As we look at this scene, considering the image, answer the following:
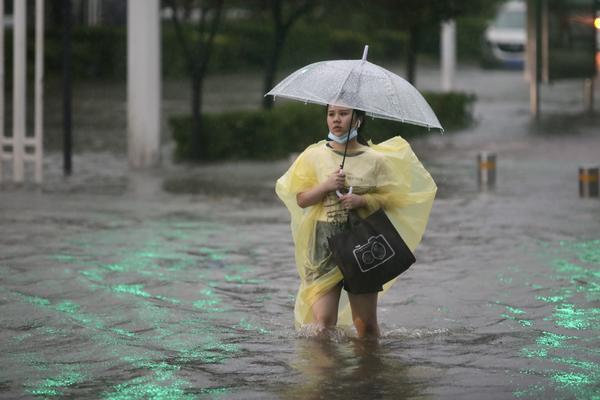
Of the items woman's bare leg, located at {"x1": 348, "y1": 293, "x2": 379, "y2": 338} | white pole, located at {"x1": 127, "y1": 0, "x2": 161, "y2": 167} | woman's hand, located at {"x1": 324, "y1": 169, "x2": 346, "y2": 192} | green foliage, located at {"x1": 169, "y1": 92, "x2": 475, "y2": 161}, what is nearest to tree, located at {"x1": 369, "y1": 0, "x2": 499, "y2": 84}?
green foliage, located at {"x1": 169, "y1": 92, "x2": 475, "y2": 161}

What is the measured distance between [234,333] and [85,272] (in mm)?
2288

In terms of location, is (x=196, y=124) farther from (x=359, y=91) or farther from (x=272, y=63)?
(x=359, y=91)

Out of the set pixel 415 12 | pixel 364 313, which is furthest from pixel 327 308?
pixel 415 12

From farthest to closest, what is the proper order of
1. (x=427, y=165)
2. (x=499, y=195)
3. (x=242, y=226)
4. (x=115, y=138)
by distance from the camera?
(x=115, y=138) → (x=427, y=165) → (x=499, y=195) → (x=242, y=226)

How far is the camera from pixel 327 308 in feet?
24.1

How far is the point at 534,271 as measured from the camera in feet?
32.9

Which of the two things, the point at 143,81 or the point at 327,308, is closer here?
the point at 327,308

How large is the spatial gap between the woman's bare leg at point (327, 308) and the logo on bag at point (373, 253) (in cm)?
34

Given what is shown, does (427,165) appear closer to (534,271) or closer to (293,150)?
(293,150)

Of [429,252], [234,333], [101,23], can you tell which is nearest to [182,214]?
[429,252]

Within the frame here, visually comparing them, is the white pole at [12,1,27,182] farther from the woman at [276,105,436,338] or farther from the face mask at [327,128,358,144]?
the face mask at [327,128,358,144]

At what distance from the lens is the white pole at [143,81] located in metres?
16.7

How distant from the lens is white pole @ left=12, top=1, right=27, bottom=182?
583 inches

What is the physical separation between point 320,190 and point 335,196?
6.9 inches
